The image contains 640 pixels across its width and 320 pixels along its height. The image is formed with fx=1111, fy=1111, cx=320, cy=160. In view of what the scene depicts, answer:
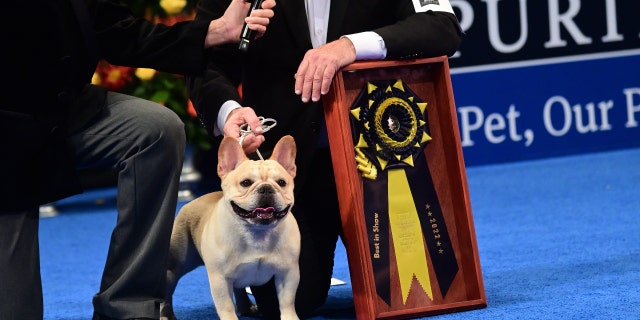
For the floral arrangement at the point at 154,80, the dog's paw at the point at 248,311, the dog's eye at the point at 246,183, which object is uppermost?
the dog's eye at the point at 246,183

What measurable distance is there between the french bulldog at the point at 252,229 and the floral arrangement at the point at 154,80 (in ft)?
9.81

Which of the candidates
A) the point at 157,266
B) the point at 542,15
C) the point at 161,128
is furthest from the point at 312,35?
the point at 542,15

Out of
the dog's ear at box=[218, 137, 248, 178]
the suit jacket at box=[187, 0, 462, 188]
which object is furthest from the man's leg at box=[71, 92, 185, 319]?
the suit jacket at box=[187, 0, 462, 188]

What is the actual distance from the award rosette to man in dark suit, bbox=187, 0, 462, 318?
0.13 metres

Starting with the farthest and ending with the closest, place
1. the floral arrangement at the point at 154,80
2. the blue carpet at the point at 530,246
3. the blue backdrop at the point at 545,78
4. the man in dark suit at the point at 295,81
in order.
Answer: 1. the blue backdrop at the point at 545,78
2. the floral arrangement at the point at 154,80
3. the blue carpet at the point at 530,246
4. the man in dark suit at the point at 295,81

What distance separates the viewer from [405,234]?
2.77 metres

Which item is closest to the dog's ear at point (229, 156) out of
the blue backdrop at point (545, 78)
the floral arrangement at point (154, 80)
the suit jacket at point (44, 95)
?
the suit jacket at point (44, 95)

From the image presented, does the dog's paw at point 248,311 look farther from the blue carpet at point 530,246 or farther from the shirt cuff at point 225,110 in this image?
the shirt cuff at point 225,110

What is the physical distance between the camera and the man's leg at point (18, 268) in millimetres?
2457

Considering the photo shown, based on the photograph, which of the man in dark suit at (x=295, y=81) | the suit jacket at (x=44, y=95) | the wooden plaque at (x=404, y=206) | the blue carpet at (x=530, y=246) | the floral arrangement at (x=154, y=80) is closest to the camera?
the suit jacket at (x=44, y=95)

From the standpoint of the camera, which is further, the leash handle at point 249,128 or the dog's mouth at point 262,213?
the leash handle at point 249,128

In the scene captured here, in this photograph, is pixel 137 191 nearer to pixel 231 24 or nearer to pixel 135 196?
pixel 135 196

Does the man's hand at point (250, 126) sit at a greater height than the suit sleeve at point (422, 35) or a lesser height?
lesser

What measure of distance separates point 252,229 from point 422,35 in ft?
2.13
